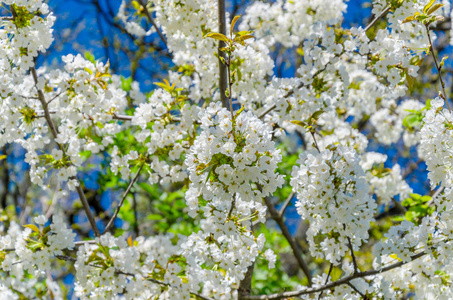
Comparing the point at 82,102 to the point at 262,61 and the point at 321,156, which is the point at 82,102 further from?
the point at 321,156

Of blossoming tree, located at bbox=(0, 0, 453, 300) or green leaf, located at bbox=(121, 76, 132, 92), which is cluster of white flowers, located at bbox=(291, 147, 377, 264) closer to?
blossoming tree, located at bbox=(0, 0, 453, 300)

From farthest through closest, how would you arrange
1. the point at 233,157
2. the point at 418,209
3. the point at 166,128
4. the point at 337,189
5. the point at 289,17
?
the point at 289,17 → the point at 418,209 → the point at 166,128 → the point at 337,189 → the point at 233,157

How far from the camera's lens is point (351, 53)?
339 centimetres

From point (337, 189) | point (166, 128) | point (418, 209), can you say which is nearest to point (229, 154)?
point (337, 189)

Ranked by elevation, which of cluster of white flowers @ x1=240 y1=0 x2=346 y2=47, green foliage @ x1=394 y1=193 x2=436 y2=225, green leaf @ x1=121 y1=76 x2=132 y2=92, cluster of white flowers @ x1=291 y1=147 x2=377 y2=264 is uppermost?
cluster of white flowers @ x1=240 y1=0 x2=346 y2=47

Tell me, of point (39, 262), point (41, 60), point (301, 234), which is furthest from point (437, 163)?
point (41, 60)

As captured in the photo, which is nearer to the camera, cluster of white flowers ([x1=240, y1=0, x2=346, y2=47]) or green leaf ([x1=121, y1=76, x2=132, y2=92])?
cluster of white flowers ([x1=240, y1=0, x2=346, y2=47])

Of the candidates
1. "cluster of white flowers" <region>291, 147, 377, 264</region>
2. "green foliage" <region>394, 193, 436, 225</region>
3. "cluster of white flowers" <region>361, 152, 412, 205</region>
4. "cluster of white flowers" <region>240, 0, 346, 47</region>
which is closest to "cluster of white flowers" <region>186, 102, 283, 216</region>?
"cluster of white flowers" <region>291, 147, 377, 264</region>

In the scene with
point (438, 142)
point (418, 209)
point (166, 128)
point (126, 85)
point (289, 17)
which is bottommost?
point (438, 142)

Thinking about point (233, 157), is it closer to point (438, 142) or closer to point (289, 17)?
point (438, 142)

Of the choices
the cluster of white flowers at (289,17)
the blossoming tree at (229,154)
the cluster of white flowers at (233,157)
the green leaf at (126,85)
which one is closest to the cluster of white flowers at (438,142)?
the blossoming tree at (229,154)

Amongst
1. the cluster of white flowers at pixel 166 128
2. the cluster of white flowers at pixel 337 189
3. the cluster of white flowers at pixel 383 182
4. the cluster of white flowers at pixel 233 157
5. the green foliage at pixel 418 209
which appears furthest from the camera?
the cluster of white flowers at pixel 383 182

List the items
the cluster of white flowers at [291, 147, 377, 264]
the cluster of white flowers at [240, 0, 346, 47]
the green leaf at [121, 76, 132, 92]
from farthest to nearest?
the green leaf at [121, 76, 132, 92] → the cluster of white flowers at [240, 0, 346, 47] → the cluster of white flowers at [291, 147, 377, 264]

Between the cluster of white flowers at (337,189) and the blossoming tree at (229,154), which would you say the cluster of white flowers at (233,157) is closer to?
→ the blossoming tree at (229,154)
